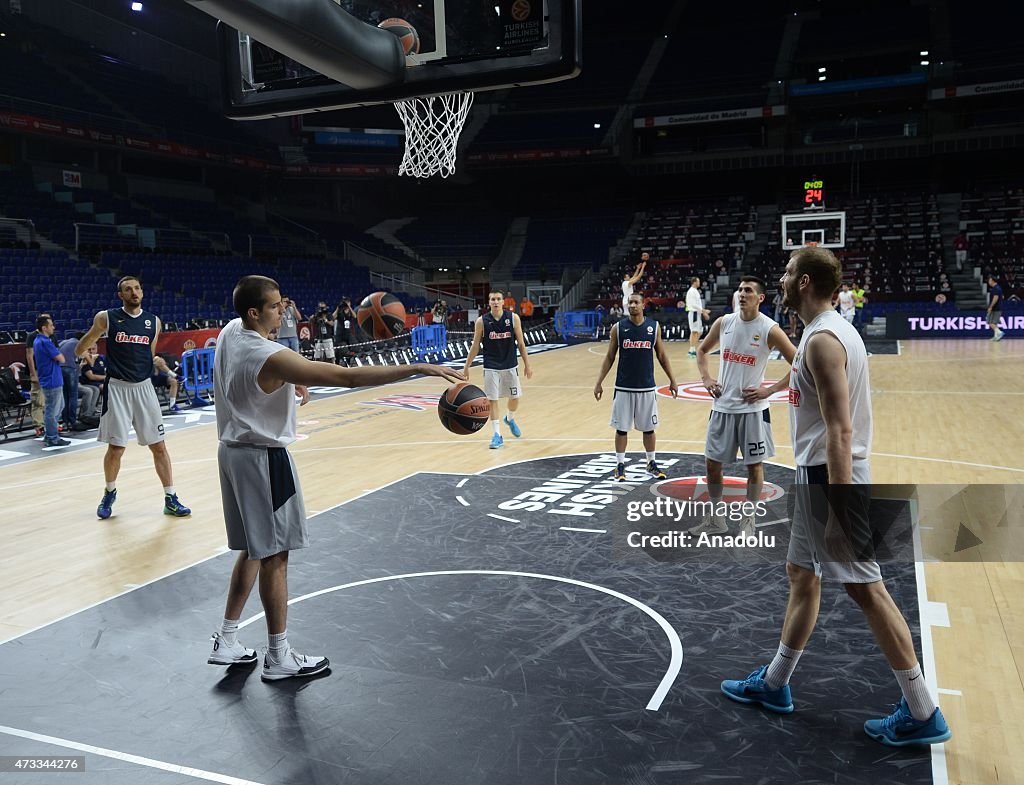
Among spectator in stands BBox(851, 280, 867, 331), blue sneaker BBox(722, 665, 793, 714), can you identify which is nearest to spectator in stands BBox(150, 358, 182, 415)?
blue sneaker BBox(722, 665, 793, 714)

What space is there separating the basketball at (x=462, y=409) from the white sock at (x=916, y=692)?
9.09 feet

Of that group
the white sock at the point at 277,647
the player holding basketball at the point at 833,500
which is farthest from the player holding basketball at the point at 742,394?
the white sock at the point at 277,647

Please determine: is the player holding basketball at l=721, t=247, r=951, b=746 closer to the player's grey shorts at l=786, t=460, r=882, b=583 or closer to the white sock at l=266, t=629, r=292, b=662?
the player's grey shorts at l=786, t=460, r=882, b=583

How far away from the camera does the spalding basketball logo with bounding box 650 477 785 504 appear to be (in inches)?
280

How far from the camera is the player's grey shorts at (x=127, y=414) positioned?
7105mm

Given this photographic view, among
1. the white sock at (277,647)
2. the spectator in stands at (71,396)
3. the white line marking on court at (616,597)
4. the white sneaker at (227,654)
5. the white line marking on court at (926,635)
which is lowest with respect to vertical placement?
the white line marking on court at (926,635)

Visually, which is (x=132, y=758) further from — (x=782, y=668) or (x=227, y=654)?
(x=782, y=668)

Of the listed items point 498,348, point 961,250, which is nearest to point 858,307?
point 961,250

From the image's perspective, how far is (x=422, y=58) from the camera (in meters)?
5.66

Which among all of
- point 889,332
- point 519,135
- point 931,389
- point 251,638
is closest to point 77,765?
point 251,638

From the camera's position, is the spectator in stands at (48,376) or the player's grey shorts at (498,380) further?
the spectator in stands at (48,376)

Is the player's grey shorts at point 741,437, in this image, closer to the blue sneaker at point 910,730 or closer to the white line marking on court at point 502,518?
the white line marking on court at point 502,518

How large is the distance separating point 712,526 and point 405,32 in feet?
14.2

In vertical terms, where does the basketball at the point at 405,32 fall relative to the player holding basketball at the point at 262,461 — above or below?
above
